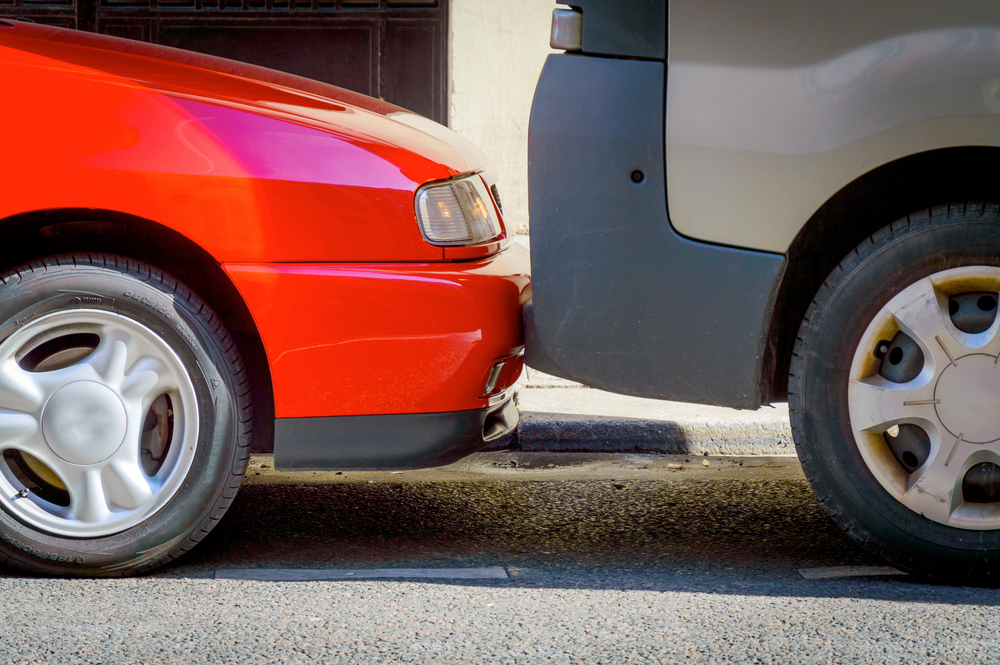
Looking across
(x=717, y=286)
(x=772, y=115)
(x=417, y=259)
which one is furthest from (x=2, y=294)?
(x=772, y=115)

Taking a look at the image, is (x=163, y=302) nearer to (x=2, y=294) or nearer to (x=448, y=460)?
(x=2, y=294)

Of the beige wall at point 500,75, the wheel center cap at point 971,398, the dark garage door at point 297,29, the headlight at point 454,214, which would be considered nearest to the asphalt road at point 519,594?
the wheel center cap at point 971,398

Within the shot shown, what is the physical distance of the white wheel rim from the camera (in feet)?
8.54

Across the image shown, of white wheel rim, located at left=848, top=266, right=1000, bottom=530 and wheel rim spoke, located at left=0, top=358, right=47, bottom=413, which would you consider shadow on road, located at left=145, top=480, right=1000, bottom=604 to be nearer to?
white wheel rim, located at left=848, top=266, right=1000, bottom=530

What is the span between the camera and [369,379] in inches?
110

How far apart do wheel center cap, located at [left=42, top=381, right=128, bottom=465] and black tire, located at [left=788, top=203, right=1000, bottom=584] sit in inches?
69.3

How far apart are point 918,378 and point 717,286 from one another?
53 cm

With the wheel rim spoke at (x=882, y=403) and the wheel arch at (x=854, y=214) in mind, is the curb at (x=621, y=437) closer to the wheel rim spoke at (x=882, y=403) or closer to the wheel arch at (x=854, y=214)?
the wheel arch at (x=854, y=214)

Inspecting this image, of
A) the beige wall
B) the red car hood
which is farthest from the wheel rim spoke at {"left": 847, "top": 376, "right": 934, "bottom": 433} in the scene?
the beige wall

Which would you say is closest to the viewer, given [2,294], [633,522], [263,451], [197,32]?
[2,294]

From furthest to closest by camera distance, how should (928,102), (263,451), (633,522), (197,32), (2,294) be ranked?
(197,32), (633,522), (263,451), (2,294), (928,102)

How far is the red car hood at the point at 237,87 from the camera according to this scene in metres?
2.79

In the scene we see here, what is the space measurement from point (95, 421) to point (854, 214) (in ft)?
6.66

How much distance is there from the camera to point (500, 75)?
7.55m
